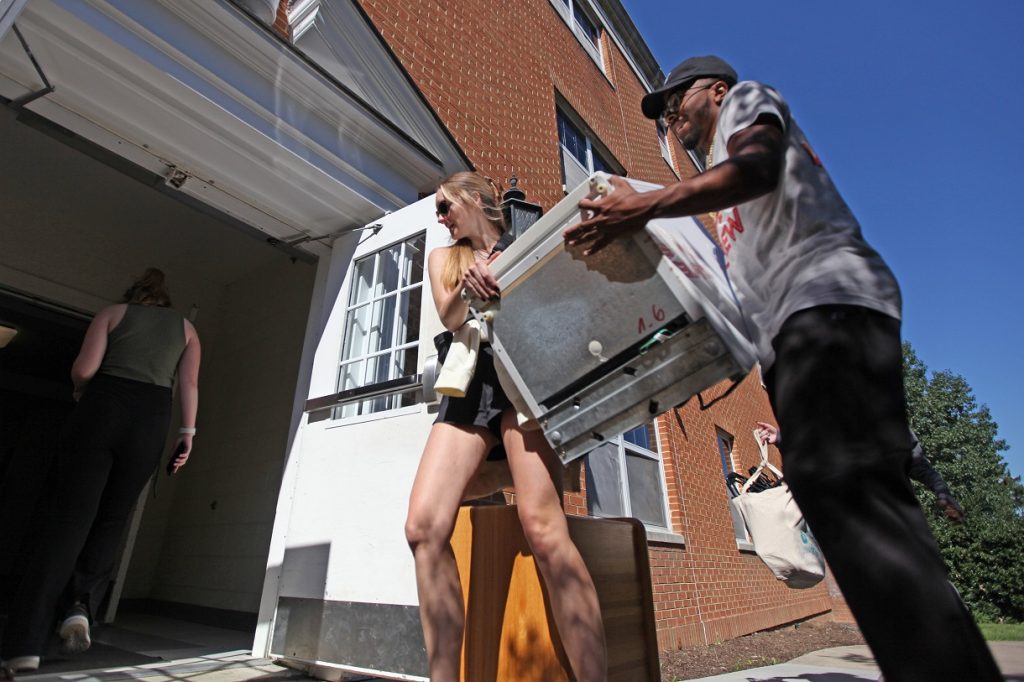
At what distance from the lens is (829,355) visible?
3.20 ft

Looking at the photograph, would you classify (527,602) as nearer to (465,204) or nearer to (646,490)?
(465,204)

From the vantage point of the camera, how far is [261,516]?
17.3 ft

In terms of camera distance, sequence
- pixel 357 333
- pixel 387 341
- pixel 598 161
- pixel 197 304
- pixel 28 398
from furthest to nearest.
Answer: pixel 598 161
pixel 197 304
pixel 28 398
pixel 357 333
pixel 387 341

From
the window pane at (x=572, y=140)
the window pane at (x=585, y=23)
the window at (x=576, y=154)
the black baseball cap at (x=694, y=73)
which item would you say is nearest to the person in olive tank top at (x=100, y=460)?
the black baseball cap at (x=694, y=73)

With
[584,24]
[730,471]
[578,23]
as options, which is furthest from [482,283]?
[584,24]

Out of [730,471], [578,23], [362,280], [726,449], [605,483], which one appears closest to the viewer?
[362,280]

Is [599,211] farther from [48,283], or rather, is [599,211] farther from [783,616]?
[783,616]

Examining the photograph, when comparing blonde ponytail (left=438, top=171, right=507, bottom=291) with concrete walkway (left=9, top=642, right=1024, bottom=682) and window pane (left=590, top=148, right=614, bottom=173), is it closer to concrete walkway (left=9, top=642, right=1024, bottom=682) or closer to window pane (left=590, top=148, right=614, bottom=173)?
concrete walkway (left=9, top=642, right=1024, bottom=682)

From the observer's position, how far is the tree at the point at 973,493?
573 inches

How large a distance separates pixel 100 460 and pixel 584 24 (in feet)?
41.7

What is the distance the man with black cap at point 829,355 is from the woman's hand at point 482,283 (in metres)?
0.30

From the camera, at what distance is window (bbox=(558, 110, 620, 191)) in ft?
27.0

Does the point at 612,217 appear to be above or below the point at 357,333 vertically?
below

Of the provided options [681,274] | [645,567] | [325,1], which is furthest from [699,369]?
[325,1]
